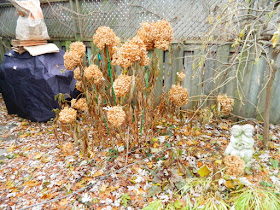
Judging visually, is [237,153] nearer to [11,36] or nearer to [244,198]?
[244,198]

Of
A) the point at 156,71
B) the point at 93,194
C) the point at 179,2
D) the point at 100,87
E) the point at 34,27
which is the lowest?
A: the point at 93,194

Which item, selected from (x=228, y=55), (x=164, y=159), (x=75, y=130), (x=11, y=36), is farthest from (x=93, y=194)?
(x=11, y=36)

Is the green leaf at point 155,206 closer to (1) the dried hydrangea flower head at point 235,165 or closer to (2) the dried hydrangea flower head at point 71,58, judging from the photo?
(1) the dried hydrangea flower head at point 235,165

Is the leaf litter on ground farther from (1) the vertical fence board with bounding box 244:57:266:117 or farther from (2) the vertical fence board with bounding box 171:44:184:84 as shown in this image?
(2) the vertical fence board with bounding box 171:44:184:84

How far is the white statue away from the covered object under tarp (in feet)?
7.00

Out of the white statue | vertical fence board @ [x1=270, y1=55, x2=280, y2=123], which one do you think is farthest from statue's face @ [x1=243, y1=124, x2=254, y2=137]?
vertical fence board @ [x1=270, y1=55, x2=280, y2=123]

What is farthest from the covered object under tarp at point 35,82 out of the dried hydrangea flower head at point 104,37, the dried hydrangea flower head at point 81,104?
the dried hydrangea flower head at point 104,37

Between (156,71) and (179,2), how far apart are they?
147cm

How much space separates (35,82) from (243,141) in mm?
2564

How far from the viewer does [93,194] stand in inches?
65.3

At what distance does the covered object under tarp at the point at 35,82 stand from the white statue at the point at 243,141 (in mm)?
2132

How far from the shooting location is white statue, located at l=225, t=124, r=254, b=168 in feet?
5.20

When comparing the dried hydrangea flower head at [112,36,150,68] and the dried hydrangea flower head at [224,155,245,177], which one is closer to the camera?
the dried hydrangea flower head at [112,36,150,68]

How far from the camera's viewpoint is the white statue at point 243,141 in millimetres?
1585
